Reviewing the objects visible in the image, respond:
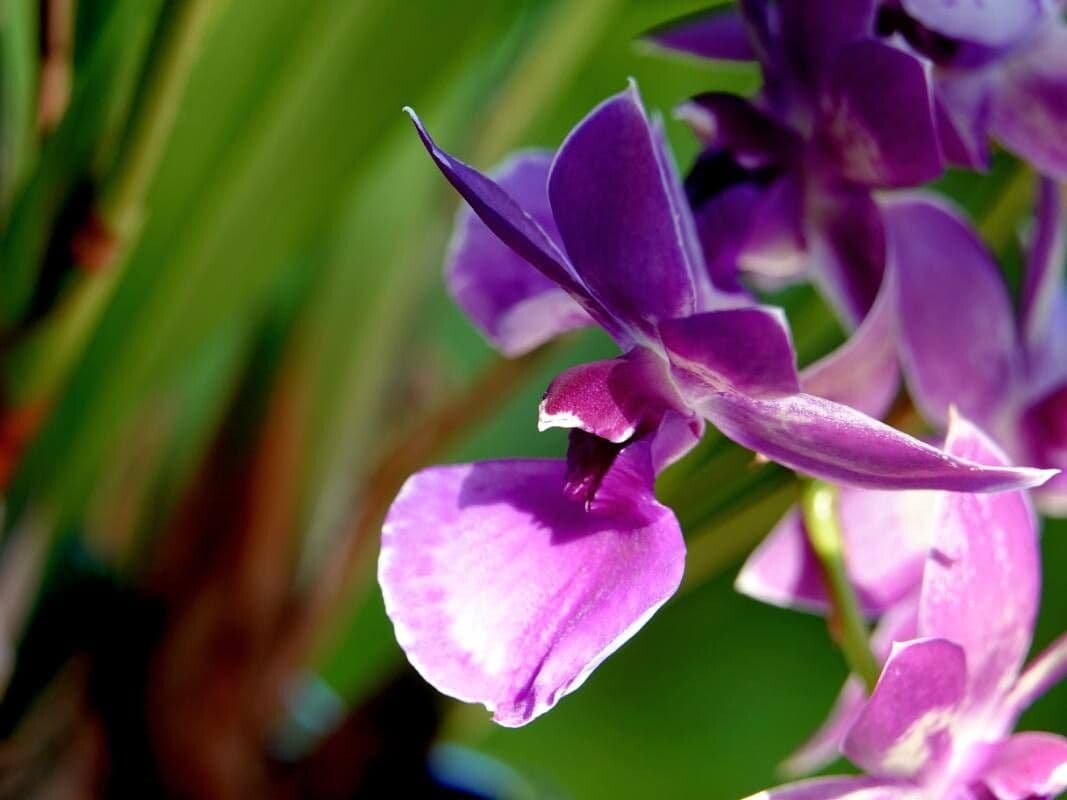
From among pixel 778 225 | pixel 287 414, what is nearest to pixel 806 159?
pixel 778 225

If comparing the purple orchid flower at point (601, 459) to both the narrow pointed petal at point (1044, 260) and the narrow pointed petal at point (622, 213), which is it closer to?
the narrow pointed petal at point (622, 213)

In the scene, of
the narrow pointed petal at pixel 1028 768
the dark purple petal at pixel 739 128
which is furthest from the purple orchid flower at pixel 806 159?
the narrow pointed petal at pixel 1028 768

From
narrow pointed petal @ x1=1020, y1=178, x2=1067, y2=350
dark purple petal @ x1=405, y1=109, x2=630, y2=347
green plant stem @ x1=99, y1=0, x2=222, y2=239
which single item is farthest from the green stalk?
narrow pointed petal @ x1=1020, y1=178, x2=1067, y2=350

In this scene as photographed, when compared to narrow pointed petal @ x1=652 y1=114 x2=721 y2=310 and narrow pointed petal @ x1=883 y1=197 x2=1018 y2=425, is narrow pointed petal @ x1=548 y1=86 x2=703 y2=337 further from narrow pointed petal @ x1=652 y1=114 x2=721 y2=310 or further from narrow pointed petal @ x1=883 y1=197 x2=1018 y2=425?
narrow pointed petal @ x1=883 y1=197 x2=1018 y2=425

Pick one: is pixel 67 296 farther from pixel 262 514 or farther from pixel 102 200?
pixel 262 514

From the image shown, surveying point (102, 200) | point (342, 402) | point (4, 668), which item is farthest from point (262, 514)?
point (102, 200)

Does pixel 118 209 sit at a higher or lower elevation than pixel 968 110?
higher

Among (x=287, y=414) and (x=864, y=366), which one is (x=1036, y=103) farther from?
(x=287, y=414)
